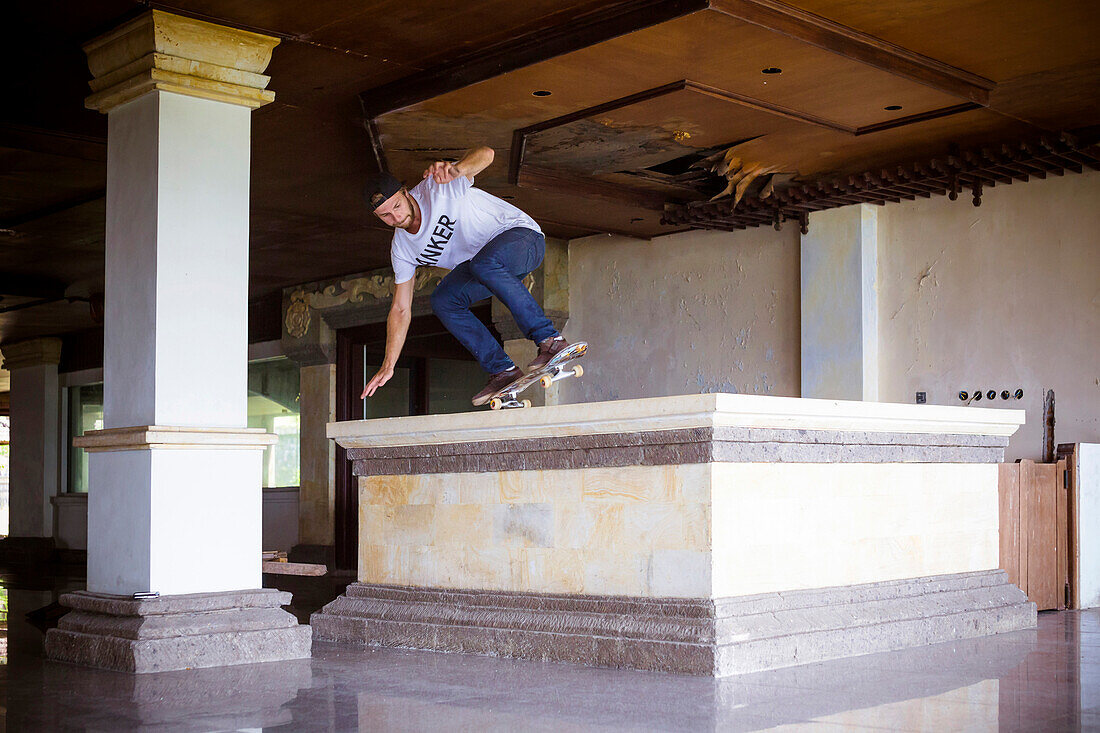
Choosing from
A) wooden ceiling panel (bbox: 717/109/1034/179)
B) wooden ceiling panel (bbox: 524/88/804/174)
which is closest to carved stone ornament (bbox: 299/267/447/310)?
wooden ceiling panel (bbox: 524/88/804/174)

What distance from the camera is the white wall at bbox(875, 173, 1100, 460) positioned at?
757 centimetres

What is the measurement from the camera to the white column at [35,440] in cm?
1666

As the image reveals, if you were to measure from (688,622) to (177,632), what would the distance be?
206 centimetres

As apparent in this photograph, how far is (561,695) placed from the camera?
13.2 feet

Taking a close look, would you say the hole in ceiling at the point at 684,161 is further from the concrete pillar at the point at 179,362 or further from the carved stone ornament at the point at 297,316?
the carved stone ornament at the point at 297,316

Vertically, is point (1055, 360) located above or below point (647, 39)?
below

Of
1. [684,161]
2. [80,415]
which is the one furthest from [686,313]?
[80,415]

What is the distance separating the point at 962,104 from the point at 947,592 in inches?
107

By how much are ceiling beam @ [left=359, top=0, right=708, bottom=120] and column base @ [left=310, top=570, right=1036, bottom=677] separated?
2.50 m

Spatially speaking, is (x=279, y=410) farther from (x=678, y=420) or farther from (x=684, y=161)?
(x=678, y=420)

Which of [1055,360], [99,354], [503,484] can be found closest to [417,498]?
[503,484]

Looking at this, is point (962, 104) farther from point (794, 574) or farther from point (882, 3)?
point (794, 574)

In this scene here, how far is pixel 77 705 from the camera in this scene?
3973 mm

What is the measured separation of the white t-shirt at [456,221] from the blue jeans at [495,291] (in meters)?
0.06
